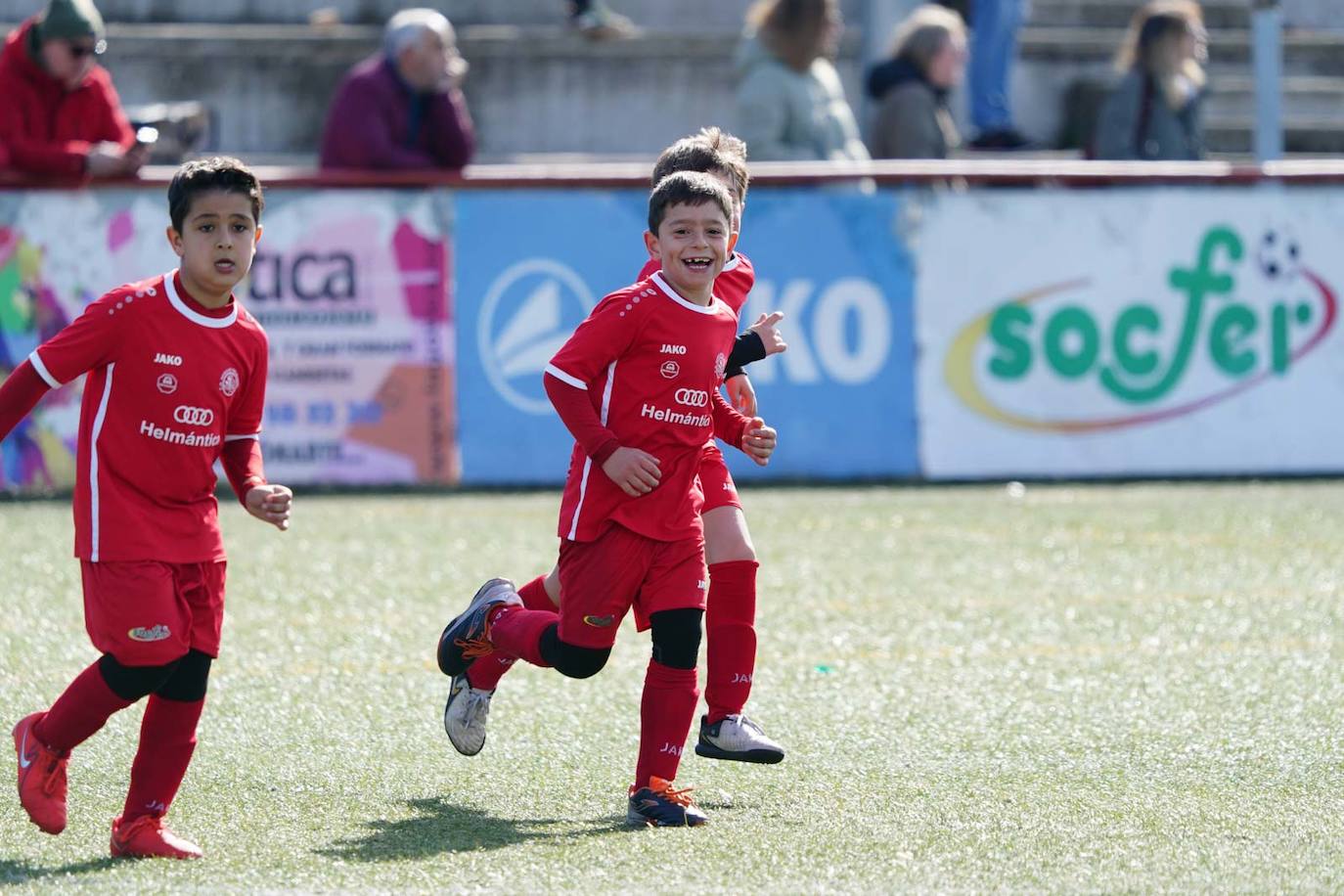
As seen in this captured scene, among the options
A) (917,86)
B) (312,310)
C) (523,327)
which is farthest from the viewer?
(917,86)

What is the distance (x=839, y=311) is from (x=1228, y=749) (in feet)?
19.2

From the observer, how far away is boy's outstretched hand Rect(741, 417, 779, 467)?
17.5 feet

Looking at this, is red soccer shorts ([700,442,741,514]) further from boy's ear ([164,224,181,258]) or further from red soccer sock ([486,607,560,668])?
boy's ear ([164,224,181,258])

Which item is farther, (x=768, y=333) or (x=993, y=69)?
(x=993, y=69)

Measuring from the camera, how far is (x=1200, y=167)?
11.6 metres

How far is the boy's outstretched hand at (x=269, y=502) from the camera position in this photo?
4.74 metres

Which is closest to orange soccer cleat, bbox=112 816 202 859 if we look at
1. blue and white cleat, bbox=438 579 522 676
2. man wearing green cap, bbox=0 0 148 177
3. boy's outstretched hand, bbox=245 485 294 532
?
boy's outstretched hand, bbox=245 485 294 532

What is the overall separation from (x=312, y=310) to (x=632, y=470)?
6.21 meters

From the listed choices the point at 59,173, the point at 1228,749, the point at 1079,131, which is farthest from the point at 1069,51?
the point at 1228,749

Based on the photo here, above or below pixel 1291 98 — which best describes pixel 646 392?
below

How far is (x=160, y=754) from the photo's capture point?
4734mm

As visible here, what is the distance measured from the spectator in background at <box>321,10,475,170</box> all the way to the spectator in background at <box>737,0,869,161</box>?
1.55 meters

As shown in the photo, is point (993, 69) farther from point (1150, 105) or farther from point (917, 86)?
point (917, 86)

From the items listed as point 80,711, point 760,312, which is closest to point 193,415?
point 80,711
